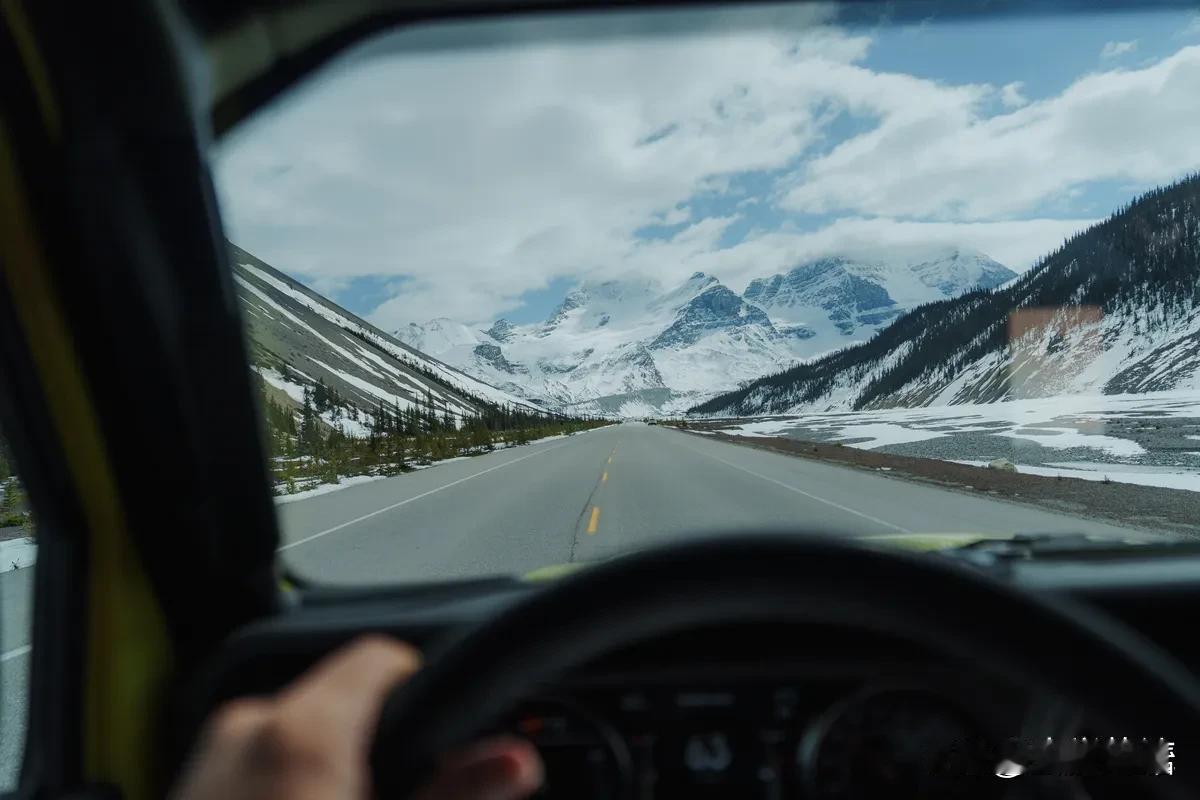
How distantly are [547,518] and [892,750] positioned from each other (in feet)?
31.3

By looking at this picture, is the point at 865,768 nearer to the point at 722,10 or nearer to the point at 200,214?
the point at 200,214

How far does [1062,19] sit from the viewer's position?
338cm

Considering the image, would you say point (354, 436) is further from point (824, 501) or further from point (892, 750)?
point (892, 750)

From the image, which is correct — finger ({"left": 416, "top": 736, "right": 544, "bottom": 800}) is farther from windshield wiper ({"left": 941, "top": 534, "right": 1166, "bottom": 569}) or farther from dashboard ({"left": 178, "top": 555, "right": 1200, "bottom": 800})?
windshield wiper ({"left": 941, "top": 534, "right": 1166, "bottom": 569})

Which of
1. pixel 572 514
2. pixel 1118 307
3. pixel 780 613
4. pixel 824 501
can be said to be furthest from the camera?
pixel 824 501

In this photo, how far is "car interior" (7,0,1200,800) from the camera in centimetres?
98

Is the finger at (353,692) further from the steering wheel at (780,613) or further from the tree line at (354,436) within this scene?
the tree line at (354,436)

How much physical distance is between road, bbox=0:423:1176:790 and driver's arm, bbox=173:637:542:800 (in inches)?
14.7

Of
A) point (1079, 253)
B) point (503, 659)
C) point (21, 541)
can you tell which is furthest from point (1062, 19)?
point (21, 541)

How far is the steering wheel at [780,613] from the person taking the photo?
94cm

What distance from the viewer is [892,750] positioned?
168 centimetres

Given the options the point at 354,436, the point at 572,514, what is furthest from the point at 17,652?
the point at 354,436

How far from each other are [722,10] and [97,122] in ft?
6.93

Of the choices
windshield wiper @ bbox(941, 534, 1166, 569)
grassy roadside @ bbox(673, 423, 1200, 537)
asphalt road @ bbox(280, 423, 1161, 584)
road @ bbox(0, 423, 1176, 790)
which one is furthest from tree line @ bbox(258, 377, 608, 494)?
grassy roadside @ bbox(673, 423, 1200, 537)
